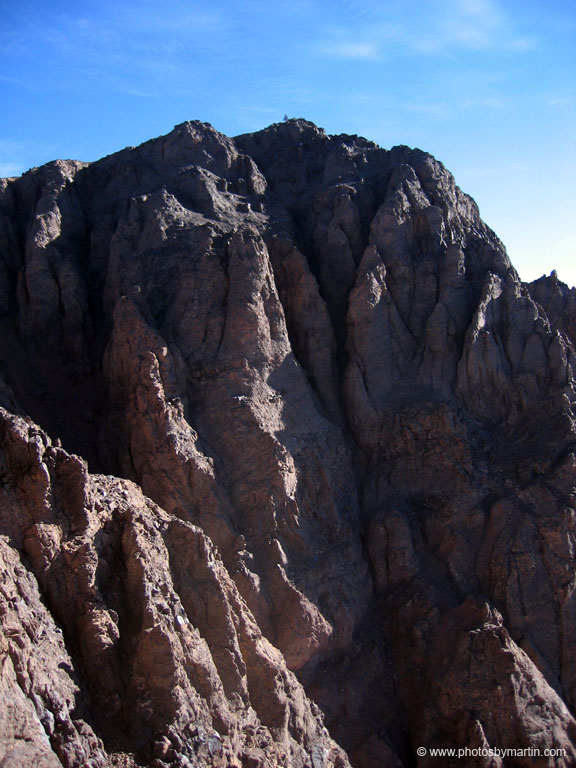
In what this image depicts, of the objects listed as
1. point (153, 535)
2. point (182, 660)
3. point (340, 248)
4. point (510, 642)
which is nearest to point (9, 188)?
point (340, 248)

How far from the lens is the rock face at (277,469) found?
17.6 m

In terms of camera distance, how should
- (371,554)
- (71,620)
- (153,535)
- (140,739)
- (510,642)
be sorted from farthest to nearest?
(371,554) < (510,642) < (153,535) < (71,620) < (140,739)

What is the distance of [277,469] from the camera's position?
25016 mm

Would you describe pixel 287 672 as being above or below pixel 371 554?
below

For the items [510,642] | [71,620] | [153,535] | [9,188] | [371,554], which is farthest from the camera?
[9,188]

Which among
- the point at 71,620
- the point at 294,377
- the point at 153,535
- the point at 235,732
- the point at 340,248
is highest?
the point at 340,248

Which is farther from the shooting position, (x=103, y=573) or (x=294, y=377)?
(x=294, y=377)

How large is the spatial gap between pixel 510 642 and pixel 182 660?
428 inches

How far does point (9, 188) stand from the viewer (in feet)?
108

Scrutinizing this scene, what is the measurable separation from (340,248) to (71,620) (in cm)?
1936

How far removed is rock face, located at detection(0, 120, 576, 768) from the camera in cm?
1759

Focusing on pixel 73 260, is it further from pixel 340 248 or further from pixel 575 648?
pixel 575 648

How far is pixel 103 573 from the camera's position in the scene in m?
18.3

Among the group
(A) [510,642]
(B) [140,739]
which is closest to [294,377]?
(A) [510,642]
